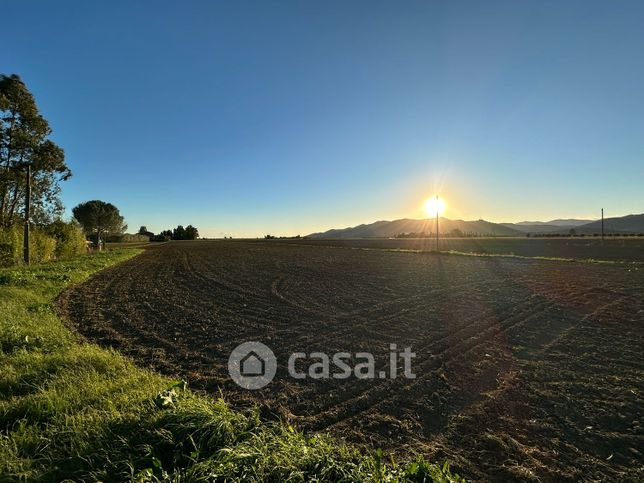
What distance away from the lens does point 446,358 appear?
5754 mm

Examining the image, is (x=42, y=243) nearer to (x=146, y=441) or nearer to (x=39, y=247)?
(x=39, y=247)

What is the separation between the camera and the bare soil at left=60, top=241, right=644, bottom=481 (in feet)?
11.2

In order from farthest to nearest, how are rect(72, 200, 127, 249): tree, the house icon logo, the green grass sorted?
rect(72, 200, 127, 249): tree
the house icon logo
the green grass

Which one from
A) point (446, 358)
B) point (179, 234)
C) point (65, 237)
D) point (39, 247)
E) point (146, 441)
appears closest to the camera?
point (146, 441)

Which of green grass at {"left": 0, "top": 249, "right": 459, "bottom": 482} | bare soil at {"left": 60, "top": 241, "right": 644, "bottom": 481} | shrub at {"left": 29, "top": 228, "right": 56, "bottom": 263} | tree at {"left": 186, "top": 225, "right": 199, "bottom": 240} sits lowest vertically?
bare soil at {"left": 60, "top": 241, "right": 644, "bottom": 481}

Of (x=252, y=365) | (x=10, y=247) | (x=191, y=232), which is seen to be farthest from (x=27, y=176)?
(x=191, y=232)

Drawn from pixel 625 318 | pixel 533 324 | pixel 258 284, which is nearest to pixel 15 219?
pixel 258 284

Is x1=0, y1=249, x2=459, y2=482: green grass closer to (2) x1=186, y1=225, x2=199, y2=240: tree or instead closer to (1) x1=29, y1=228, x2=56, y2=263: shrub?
(1) x1=29, y1=228, x2=56, y2=263: shrub

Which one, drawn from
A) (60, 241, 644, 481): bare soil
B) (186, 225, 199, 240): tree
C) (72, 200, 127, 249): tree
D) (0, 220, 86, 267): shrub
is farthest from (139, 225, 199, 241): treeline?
(60, 241, 644, 481): bare soil

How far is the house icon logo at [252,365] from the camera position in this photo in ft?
16.3
